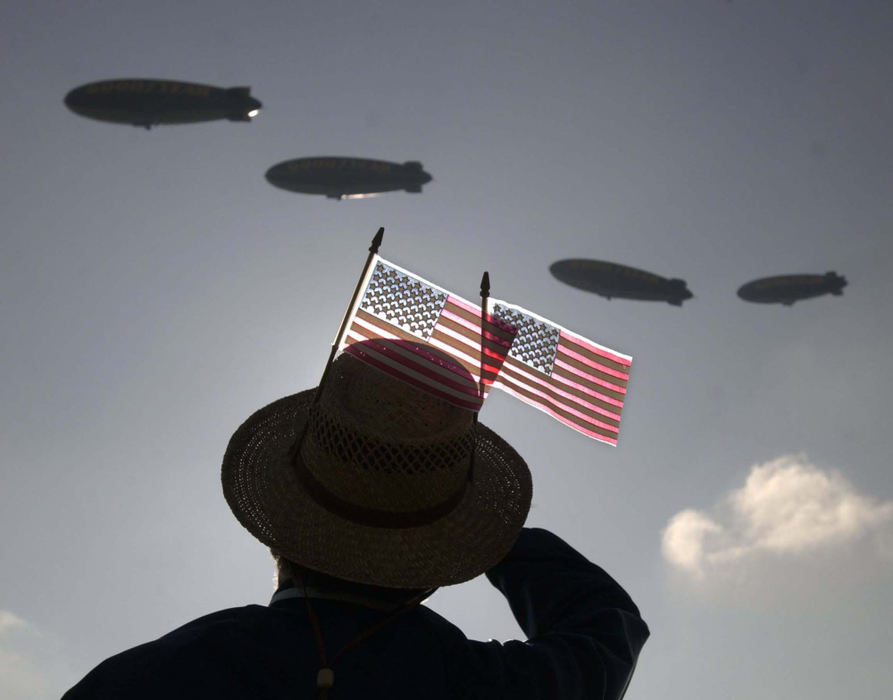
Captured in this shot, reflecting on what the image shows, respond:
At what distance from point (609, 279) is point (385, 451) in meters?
67.0

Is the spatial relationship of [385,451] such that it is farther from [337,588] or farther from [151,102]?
[151,102]

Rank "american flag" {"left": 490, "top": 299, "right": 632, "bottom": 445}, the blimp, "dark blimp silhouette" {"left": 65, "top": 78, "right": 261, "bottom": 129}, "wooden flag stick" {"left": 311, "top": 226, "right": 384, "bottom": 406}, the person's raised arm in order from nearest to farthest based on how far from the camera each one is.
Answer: the person's raised arm < "wooden flag stick" {"left": 311, "top": 226, "right": 384, "bottom": 406} < "american flag" {"left": 490, "top": 299, "right": 632, "bottom": 445} < "dark blimp silhouette" {"left": 65, "top": 78, "right": 261, "bottom": 129} < the blimp

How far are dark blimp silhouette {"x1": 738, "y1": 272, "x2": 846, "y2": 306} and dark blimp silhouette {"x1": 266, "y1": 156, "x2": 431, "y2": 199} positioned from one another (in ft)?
86.4

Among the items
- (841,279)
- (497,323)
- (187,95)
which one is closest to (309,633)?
(497,323)

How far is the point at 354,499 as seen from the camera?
285 centimetres

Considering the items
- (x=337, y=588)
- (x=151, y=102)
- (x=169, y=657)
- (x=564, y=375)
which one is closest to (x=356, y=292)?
(x=337, y=588)

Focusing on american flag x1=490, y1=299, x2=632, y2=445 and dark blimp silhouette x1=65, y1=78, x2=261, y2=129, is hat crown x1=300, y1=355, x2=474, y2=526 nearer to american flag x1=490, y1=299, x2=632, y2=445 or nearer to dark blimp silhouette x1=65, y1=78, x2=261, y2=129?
american flag x1=490, y1=299, x2=632, y2=445

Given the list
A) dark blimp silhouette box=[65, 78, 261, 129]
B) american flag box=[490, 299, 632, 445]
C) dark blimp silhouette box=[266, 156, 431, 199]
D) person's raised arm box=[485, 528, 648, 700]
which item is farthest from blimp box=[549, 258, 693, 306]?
person's raised arm box=[485, 528, 648, 700]

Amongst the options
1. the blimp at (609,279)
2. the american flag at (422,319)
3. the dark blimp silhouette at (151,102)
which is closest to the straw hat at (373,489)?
the american flag at (422,319)

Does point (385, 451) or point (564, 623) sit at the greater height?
point (385, 451)

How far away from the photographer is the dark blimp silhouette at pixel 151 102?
57.1 m

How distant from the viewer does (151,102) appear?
57.2 m

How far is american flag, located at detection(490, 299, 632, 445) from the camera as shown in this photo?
713 centimetres

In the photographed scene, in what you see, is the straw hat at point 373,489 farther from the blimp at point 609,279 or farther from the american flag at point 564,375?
the blimp at point 609,279
